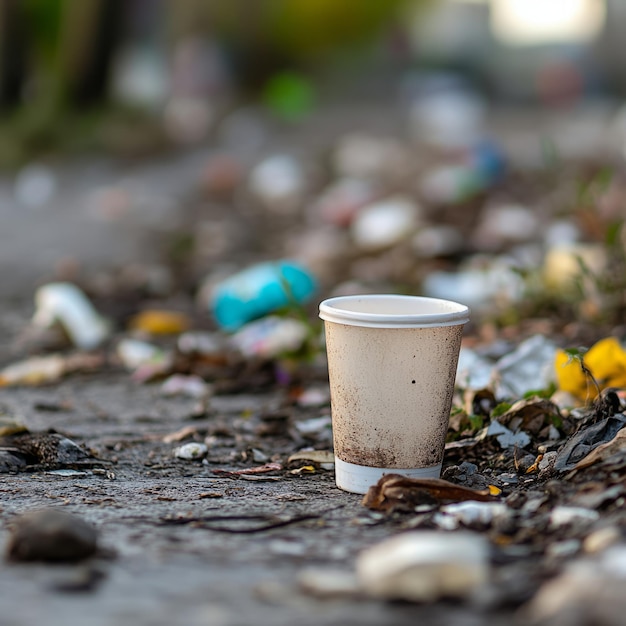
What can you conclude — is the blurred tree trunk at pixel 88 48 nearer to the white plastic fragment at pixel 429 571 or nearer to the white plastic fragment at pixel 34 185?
the white plastic fragment at pixel 34 185

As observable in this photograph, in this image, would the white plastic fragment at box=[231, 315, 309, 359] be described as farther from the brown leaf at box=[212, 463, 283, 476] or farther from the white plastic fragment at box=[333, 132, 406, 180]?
the white plastic fragment at box=[333, 132, 406, 180]

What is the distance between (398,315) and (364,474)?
1.24 ft

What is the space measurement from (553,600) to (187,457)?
56.0 inches

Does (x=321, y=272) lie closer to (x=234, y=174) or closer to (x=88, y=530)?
(x=234, y=174)

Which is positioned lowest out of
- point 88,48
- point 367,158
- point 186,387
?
point 186,387

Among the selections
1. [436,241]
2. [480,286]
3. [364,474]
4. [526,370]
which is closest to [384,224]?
[436,241]

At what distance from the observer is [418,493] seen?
2.12 meters

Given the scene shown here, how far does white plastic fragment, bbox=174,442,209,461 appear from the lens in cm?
272

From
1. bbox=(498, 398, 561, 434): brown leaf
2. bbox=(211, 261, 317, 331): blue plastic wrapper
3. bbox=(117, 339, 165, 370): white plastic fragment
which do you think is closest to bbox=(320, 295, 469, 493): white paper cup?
bbox=(498, 398, 561, 434): brown leaf

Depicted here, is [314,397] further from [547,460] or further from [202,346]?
[547,460]

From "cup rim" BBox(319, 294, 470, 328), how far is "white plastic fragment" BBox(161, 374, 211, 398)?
1278 millimetres

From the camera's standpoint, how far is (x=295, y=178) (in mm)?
8211

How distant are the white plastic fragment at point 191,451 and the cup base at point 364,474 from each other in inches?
21.3

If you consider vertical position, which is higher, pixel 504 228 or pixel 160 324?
pixel 504 228
